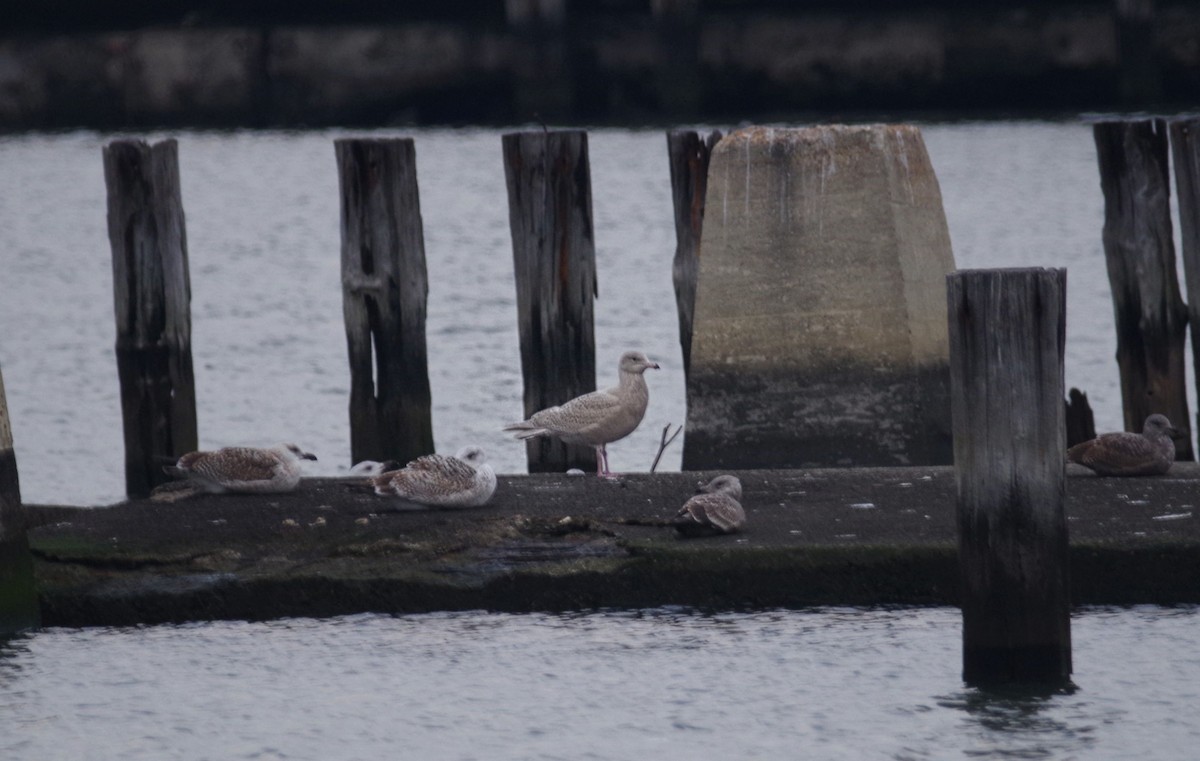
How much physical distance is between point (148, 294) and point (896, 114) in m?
35.9

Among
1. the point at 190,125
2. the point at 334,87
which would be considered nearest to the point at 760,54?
the point at 334,87

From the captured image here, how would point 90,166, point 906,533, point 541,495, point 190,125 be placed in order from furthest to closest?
point 90,166, point 190,125, point 541,495, point 906,533

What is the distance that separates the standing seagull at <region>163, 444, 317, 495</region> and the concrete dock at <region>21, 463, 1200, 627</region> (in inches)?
16.4

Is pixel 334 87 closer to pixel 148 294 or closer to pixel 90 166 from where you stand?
pixel 90 166

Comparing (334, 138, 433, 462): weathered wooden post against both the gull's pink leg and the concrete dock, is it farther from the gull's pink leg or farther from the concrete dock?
the concrete dock

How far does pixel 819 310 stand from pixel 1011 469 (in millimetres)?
4105

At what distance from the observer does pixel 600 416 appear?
11.9m

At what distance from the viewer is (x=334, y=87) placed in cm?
4762

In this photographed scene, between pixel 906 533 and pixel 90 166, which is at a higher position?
pixel 90 166

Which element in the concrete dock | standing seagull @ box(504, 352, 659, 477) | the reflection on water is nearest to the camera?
the reflection on water

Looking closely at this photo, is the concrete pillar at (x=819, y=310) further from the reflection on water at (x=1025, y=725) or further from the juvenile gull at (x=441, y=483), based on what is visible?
the reflection on water at (x=1025, y=725)

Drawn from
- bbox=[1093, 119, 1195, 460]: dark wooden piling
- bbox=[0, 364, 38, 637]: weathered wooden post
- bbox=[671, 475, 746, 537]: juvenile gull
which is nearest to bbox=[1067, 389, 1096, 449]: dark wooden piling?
bbox=[1093, 119, 1195, 460]: dark wooden piling

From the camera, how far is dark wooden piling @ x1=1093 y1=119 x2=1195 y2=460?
43.2ft

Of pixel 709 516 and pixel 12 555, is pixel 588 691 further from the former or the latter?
pixel 12 555
